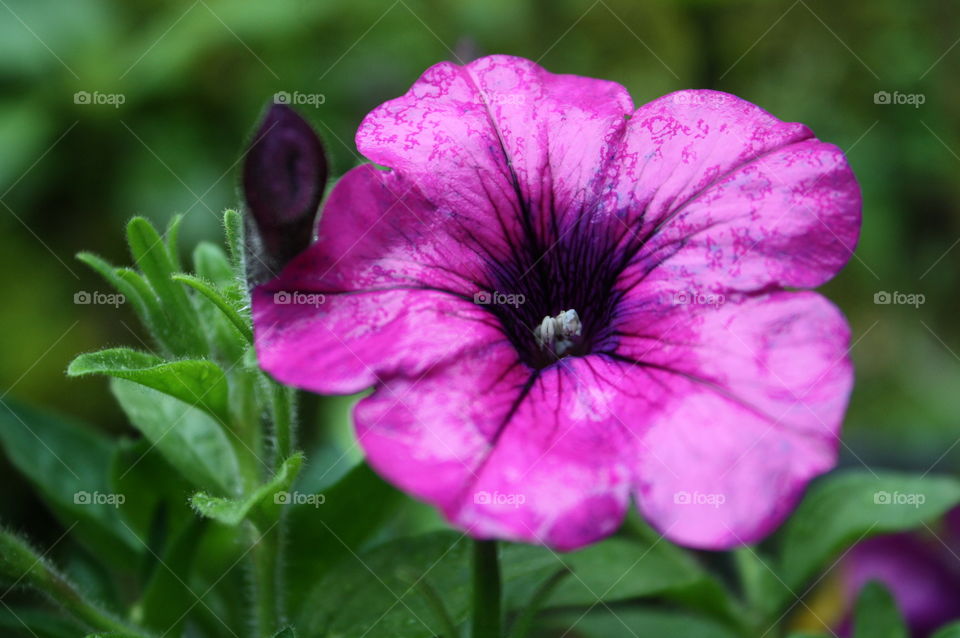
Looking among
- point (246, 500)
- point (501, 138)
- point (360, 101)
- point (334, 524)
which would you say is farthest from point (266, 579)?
point (360, 101)

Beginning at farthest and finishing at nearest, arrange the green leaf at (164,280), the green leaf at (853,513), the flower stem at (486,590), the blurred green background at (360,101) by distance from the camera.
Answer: the blurred green background at (360,101) → the green leaf at (853,513) → the green leaf at (164,280) → the flower stem at (486,590)

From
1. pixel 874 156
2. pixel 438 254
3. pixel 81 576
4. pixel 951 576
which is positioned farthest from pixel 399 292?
pixel 874 156

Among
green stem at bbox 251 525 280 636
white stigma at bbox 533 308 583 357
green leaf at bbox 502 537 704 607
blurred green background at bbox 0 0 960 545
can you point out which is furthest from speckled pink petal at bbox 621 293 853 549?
blurred green background at bbox 0 0 960 545

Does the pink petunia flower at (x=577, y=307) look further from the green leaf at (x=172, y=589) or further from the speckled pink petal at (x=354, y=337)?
the green leaf at (x=172, y=589)

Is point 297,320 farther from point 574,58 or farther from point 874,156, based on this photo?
point 874,156

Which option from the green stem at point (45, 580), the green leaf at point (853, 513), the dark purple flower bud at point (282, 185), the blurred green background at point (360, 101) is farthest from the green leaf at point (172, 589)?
the blurred green background at point (360, 101)

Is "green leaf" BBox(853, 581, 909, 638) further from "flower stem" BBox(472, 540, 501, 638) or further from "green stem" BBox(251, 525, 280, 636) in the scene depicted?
"green stem" BBox(251, 525, 280, 636)

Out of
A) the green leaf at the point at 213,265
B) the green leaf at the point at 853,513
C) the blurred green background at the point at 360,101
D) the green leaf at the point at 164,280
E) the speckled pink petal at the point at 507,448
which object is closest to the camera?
the speckled pink petal at the point at 507,448
